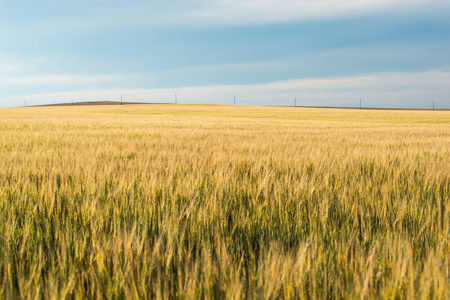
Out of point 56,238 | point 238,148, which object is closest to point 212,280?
point 56,238

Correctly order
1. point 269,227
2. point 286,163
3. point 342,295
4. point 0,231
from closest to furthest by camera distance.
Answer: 1. point 342,295
2. point 0,231
3. point 269,227
4. point 286,163

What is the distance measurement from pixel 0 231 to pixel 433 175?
2930mm

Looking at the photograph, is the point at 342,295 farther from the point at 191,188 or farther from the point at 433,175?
the point at 433,175

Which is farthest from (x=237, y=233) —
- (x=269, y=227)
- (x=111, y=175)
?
(x=111, y=175)

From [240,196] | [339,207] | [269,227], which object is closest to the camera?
[269,227]

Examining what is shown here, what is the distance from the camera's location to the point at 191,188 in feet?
6.61

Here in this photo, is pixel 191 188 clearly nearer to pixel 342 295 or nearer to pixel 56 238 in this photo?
pixel 56 238

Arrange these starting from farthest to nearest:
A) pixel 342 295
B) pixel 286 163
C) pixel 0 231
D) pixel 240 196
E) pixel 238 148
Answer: pixel 238 148
pixel 286 163
pixel 240 196
pixel 0 231
pixel 342 295

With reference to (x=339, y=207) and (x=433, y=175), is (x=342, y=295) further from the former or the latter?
(x=433, y=175)

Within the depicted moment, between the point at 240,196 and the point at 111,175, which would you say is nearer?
the point at 240,196

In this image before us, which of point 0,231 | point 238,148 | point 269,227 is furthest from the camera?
point 238,148

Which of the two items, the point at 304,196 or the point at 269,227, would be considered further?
the point at 304,196

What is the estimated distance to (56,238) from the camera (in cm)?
131

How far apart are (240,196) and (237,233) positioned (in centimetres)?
55
